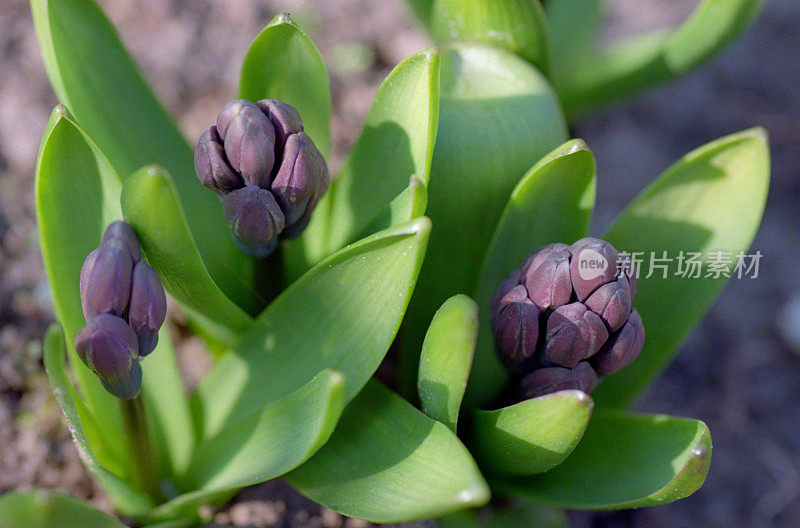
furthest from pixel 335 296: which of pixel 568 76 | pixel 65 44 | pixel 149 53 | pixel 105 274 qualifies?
pixel 149 53

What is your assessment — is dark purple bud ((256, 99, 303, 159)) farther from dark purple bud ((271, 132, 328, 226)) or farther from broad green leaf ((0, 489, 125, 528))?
broad green leaf ((0, 489, 125, 528))

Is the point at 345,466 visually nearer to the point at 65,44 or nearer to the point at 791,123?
the point at 65,44

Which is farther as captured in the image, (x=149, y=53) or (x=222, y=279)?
(x=149, y=53)

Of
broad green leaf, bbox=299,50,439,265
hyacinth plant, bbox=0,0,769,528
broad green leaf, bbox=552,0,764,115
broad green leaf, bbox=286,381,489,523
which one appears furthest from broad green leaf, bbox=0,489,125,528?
broad green leaf, bbox=552,0,764,115

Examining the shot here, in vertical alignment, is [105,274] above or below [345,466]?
above

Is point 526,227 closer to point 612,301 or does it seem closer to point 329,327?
point 612,301
